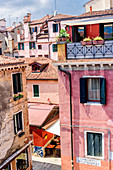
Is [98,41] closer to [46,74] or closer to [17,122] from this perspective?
[17,122]

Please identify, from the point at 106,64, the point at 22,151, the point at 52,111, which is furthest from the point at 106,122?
the point at 52,111

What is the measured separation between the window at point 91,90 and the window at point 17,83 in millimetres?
7363

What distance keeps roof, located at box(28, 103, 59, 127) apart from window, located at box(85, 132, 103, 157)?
891cm

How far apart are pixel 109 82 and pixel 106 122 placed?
2464 millimetres

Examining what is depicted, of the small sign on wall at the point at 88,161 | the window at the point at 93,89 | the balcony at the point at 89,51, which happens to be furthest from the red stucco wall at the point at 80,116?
the balcony at the point at 89,51

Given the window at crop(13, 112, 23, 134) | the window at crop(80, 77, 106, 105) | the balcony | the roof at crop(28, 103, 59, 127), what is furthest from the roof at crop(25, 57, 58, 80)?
the balcony

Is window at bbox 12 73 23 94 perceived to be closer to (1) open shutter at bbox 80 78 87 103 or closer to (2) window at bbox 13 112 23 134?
(2) window at bbox 13 112 23 134

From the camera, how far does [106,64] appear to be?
473 inches

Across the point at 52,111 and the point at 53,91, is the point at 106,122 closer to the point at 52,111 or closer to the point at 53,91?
the point at 52,111

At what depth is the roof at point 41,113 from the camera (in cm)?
2217

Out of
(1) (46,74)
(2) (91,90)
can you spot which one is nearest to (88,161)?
(2) (91,90)

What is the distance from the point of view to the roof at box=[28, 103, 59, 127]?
72.7 feet

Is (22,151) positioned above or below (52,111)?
below

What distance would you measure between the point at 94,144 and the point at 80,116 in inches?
77.1
